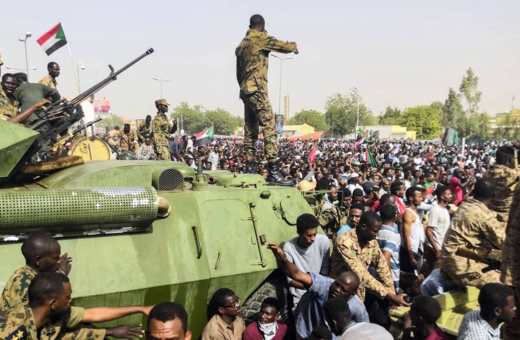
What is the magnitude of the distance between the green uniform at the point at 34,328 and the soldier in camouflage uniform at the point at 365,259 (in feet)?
7.78

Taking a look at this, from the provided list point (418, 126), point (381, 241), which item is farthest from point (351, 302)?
point (418, 126)

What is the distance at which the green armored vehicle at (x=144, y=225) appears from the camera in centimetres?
425

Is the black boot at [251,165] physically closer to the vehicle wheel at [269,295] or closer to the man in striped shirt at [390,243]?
the man in striped shirt at [390,243]

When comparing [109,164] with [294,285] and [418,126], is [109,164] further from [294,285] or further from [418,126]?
[418,126]

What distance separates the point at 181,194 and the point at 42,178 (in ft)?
5.40

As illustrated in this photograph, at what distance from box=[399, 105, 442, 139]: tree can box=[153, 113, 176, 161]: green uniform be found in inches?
2703

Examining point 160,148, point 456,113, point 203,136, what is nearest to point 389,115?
point 456,113

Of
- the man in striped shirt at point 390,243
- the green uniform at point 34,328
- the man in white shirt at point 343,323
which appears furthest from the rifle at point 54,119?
the man in striped shirt at point 390,243

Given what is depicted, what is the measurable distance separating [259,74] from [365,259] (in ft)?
11.4

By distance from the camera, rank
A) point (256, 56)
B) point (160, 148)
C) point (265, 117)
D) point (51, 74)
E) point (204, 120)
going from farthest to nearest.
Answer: point (204, 120)
point (160, 148)
point (51, 74)
point (265, 117)
point (256, 56)

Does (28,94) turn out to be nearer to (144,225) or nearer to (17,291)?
(144,225)

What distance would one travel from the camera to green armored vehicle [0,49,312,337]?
13.9 feet

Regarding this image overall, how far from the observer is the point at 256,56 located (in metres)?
7.35

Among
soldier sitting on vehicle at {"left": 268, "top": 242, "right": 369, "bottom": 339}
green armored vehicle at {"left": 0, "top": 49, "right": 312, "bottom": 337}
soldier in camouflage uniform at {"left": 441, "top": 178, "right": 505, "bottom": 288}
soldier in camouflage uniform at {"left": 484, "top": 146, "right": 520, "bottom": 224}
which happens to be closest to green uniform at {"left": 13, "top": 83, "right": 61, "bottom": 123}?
green armored vehicle at {"left": 0, "top": 49, "right": 312, "bottom": 337}
